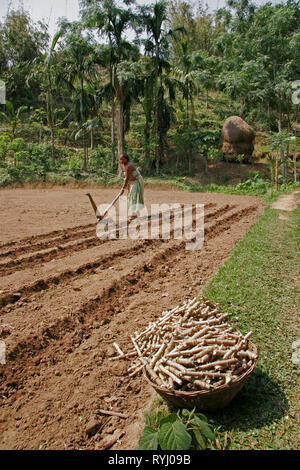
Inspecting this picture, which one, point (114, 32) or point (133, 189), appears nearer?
point (133, 189)

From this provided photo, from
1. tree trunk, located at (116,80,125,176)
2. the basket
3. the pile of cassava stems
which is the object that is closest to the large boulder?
tree trunk, located at (116,80,125,176)

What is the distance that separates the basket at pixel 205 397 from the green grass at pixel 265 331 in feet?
0.45

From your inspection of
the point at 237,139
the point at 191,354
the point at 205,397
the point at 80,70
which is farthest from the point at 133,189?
the point at 80,70

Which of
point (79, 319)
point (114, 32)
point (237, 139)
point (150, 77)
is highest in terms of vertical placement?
point (114, 32)

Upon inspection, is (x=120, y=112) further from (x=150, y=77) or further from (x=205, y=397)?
(x=205, y=397)

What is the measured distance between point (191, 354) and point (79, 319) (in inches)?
67.0

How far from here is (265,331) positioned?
3426 mm

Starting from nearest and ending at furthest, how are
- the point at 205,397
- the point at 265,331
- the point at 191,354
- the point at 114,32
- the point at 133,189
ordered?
the point at 205,397 < the point at 191,354 < the point at 265,331 < the point at 133,189 < the point at 114,32

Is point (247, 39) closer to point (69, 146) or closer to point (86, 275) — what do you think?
point (69, 146)

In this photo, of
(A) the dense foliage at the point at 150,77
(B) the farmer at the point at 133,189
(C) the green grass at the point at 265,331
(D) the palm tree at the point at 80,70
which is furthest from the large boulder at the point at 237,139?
(C) the green grass at the point at 265,331

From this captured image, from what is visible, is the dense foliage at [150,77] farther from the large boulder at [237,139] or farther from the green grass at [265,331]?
the green grass at [265,331]

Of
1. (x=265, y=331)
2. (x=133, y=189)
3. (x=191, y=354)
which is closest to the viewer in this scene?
(x=191, y=354)

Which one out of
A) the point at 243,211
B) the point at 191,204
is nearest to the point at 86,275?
the point at 243,211

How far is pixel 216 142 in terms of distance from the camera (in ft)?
72.8
